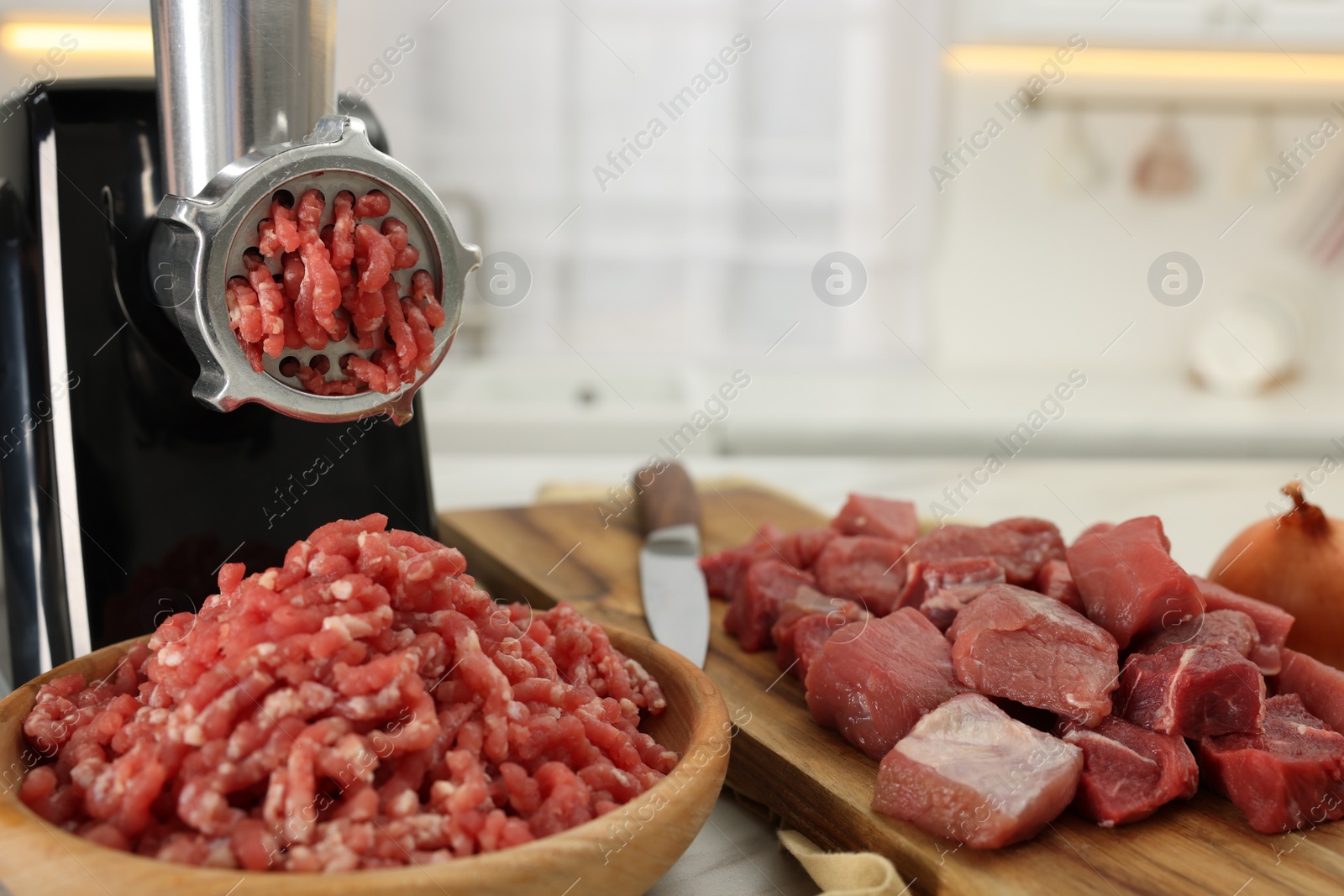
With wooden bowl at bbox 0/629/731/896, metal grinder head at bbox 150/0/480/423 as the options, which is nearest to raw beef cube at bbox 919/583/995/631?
wooden bowl at bbox 0/629/731/896

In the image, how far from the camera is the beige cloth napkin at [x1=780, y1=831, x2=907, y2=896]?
827 millimetres

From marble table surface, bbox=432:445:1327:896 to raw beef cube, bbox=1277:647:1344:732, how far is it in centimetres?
62

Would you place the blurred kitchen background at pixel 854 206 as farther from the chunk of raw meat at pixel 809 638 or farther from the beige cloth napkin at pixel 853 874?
the beige cloth napkin at pixel 853 874

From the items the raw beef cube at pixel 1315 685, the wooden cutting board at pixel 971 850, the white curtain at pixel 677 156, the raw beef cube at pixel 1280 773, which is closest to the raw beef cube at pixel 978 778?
the wooden cutting board at pixel 971 850

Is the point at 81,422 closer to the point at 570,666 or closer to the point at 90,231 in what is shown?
the point at 90,231

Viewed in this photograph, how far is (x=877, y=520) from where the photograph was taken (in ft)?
4.82

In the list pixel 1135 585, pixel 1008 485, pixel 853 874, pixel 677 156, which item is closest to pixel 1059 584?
pixel 1135 585

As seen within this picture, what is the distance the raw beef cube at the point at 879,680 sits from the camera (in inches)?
39.6

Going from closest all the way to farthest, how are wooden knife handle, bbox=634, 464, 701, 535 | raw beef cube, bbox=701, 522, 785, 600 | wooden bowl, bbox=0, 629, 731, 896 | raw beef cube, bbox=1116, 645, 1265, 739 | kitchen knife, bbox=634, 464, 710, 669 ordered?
wooden bowl, bbox=0, 629, 731, 896 → raw beef cube, bbox=1116, 645, 1265, 739 → kitchen knife, bbox=634, 464, 710, 669 → raw beef cube, bbox=701, 522, 785, 600 → wooden knife handle, bbox=634, 464, 701, 535

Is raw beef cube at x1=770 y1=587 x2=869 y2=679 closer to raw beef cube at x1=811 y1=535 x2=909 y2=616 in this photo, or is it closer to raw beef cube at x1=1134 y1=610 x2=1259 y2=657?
raw beef cube at x1=811 y1=535 x2=909 y2=616

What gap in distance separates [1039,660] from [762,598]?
1.24 feet

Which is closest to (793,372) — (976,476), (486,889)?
(976,476)

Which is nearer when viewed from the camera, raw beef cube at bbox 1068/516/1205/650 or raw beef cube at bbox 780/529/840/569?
raw beef cube at bbox 1068/516/1205/650

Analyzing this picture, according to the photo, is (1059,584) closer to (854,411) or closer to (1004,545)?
(1004,545)
